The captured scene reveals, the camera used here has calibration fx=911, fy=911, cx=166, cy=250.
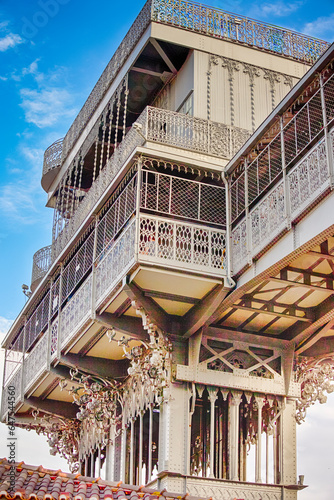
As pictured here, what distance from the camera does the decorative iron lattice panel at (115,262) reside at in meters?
19.4

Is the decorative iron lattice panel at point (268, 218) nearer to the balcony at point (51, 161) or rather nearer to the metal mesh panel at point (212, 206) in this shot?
the metal mesh panel at point (212, 206)

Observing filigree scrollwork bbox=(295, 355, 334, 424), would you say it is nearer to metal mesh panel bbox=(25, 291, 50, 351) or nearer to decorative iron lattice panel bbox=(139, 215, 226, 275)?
decorative iron lattice panel bbox=(139, 215, 226, 275)

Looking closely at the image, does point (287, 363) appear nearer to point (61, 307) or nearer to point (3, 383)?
point (61, 307)

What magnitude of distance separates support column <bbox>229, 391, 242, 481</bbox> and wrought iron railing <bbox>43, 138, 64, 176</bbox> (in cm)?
1198

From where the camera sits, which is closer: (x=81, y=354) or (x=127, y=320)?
(x=127, y=320)

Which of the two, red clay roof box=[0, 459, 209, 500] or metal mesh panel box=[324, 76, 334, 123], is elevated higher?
metal mesh panel box=[324, 76, 334, 123]

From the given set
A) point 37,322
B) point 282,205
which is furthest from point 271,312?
point 37,322

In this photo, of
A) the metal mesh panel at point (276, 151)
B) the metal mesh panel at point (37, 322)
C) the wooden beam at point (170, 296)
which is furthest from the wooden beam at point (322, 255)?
the metal mesh panel at point (37, 322)

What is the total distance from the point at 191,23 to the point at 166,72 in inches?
60.6

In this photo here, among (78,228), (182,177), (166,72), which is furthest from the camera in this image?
(166,72)

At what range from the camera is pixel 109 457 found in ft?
78.9

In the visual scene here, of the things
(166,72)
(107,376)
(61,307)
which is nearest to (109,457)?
(107,376)

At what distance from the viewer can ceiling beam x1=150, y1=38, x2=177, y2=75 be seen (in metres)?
23.4

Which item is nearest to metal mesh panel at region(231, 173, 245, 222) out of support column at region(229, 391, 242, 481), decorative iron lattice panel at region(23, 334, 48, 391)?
support column at region(229, 391, 242, 481)
